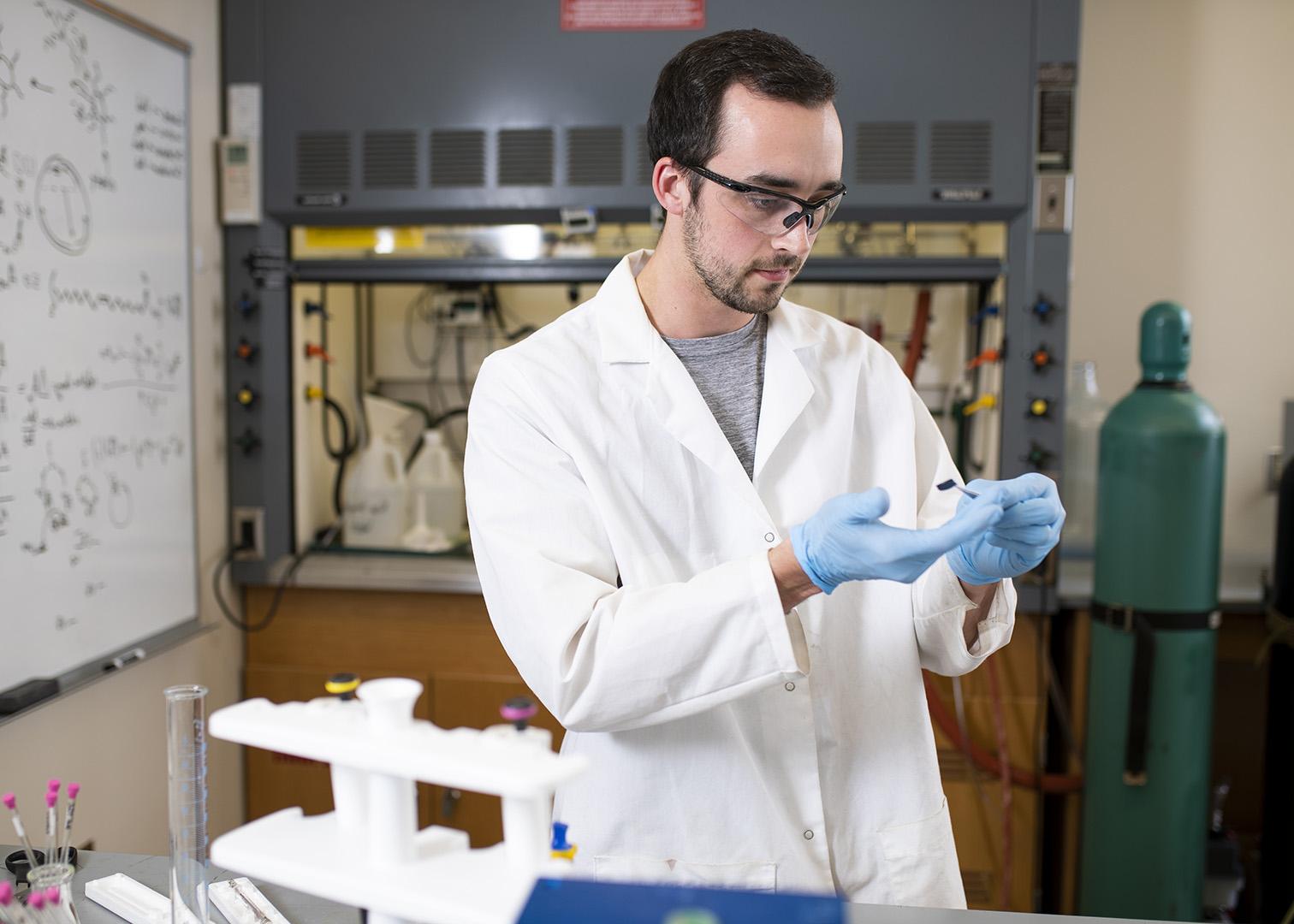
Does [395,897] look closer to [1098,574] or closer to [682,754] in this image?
[682,754]

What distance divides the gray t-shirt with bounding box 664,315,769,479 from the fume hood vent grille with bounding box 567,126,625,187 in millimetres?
1178

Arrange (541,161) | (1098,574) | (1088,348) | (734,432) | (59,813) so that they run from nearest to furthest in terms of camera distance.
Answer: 1. (734,432)
2. (59,813)
3. (1098,574)
4. (541,161)
5. (1088,348)

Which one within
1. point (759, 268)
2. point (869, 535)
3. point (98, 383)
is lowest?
point (869, 535)

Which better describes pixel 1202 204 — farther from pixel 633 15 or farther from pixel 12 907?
pixel 12 907

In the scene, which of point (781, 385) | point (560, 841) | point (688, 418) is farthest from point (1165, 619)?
point (560, 841)

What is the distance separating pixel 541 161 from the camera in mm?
2477

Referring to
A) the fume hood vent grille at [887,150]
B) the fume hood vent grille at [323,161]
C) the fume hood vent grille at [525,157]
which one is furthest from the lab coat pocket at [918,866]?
the fume hood vent grille at [323,161]

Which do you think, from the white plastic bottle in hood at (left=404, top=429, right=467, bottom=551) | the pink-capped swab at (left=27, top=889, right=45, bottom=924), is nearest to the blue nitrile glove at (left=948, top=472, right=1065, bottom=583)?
the pink-capped swab at (left=27, top=889, right=45, bottom=924)

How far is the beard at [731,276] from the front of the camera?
4.17 feet

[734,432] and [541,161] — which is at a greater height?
[541,161]

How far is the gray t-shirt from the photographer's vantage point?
1355mm

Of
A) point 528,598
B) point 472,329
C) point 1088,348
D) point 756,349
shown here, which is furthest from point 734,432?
point 1088,348

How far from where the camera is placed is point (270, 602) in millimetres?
2654

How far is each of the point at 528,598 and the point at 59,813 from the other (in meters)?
1.34
